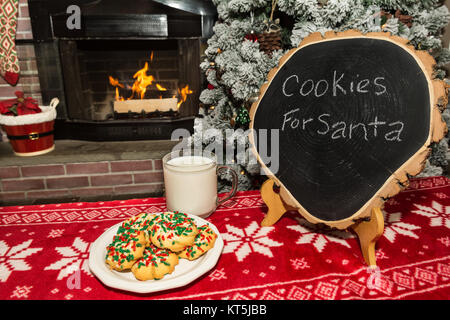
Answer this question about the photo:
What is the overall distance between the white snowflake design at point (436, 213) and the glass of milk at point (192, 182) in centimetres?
69

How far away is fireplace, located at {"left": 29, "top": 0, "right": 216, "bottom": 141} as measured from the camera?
185 centimetres

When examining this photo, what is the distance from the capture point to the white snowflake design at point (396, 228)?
105cm

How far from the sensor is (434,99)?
0.75 meters

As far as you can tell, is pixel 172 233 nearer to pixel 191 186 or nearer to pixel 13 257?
pixel 191 186

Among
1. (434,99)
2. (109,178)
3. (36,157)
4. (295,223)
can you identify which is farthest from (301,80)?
(36,157)

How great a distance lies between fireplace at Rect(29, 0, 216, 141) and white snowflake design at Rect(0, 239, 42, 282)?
3.74ft

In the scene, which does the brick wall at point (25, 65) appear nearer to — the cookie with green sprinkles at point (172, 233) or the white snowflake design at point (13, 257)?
the white snowflake design at point (13, 257)

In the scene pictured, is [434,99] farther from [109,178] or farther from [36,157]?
[36,157]

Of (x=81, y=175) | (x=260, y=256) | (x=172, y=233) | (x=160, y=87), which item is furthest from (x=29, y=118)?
(x=260, y=256)

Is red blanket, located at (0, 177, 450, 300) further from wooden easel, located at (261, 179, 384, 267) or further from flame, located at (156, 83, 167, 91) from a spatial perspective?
flame, located at (156, 83, 167, 91)

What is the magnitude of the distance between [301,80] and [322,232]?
1.58ft

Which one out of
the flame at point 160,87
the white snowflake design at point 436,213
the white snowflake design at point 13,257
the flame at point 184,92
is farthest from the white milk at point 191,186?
the flame at point 160,87

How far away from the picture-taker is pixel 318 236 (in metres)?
1.05

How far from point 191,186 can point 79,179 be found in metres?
1.06
